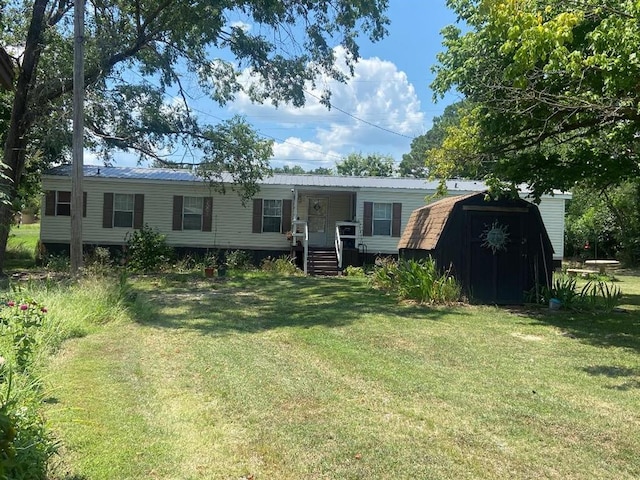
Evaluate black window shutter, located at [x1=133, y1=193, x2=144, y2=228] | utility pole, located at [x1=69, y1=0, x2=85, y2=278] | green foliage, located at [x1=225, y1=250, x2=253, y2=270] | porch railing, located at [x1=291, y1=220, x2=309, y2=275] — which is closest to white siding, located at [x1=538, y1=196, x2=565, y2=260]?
porch railing, located at [x1=291, y1=220, x2=309, y2=275]

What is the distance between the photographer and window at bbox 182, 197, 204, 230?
1992 cm

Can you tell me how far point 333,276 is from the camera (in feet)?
58.2

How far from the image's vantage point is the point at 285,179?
21453 millimetres

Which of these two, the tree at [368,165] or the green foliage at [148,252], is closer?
the green foliage at [148,252]

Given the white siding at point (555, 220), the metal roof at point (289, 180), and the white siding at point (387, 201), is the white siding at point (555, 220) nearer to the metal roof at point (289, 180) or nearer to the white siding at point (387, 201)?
the metal roof at point (289, 180)

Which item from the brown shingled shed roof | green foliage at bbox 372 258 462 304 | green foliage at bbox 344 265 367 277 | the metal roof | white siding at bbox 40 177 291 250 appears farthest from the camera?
the metal roof

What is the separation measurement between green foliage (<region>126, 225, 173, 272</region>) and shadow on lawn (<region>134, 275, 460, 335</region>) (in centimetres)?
407

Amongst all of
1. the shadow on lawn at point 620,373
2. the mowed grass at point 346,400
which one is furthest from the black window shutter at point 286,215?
the shadow on lawn at point 620,373

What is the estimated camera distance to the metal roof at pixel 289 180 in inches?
770

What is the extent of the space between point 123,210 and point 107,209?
1.78 feet

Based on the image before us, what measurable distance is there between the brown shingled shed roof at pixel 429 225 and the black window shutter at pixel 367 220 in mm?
4875

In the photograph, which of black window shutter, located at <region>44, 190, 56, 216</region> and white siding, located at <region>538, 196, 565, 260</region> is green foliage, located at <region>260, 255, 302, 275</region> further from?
white siding, located at <region>538, 196, 565, 260</region>

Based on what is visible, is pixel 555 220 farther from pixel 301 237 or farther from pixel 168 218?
pixel 168 218

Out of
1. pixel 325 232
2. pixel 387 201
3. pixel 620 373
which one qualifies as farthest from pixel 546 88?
pixel 325 232
